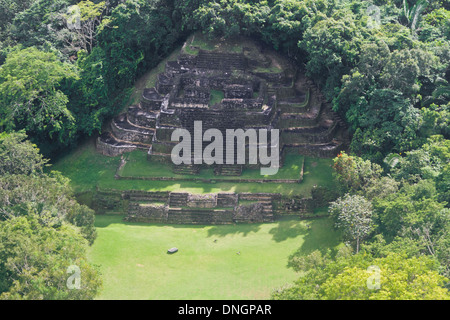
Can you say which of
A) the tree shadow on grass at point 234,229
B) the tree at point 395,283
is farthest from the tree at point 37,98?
the tree at point 395,283

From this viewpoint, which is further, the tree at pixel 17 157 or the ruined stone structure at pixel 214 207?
the ruined stone structure at pixel 214 207

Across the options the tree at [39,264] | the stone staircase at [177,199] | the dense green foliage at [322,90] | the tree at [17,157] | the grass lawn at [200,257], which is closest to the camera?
the tree at [39,264]

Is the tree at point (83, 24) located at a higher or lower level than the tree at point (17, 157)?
higher

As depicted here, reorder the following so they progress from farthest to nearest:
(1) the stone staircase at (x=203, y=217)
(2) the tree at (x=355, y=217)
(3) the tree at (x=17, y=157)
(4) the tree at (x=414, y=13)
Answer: (4) the tree at (x=414, y=13)
(1) the stone staircase at (x=203, y=217)
(3) the tree at (x=17, y=157)
(2) the tree at (x=355, y=217)

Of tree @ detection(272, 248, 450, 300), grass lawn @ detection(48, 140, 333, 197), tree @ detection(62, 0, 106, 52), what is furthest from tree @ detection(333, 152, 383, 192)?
tree @ detection(62, 0, 106, 52)

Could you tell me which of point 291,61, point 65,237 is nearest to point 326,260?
point 65,237

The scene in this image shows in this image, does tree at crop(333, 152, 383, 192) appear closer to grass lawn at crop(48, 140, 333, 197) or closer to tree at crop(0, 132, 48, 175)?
grass lawn at crop(48, 140, 333, 197)

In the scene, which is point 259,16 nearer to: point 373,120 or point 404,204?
point 373,120

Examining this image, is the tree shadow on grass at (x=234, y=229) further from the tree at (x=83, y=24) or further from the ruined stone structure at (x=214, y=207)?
the tree at (x=83, y=24)
